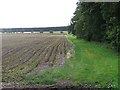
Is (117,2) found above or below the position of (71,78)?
above

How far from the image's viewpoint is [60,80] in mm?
16500

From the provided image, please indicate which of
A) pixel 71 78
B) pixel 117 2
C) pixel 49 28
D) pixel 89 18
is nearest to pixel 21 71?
pixel 71 78

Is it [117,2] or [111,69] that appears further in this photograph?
[117,2]

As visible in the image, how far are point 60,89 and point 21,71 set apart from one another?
578cm

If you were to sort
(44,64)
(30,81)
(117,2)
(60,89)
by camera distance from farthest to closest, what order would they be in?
(117,2), (44,64), (30,81), (60,89)

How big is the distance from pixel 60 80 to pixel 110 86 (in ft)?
8.59

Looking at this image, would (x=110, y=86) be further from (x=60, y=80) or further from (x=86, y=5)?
(x=86, y=5)

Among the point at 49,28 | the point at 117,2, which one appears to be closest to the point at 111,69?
the point at 117,2

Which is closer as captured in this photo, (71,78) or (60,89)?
(60,89)

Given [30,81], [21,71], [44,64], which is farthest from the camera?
[44,64]

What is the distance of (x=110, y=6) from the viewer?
31.7m

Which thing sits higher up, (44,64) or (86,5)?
(86,5)

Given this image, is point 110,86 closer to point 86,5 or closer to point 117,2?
point 117,2

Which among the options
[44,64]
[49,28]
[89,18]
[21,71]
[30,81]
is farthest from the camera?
[49,28]
